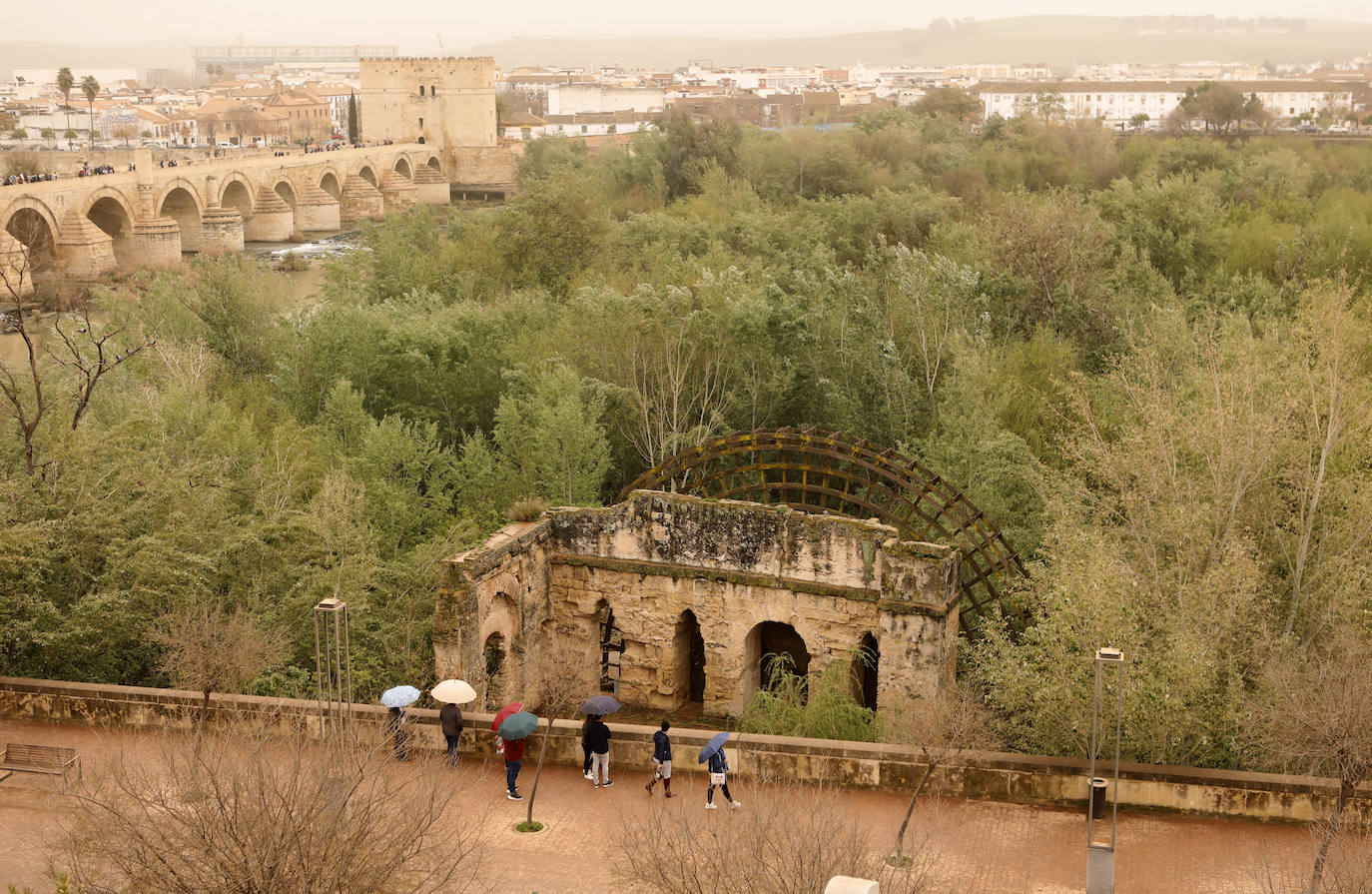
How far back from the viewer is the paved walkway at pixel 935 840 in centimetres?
1245

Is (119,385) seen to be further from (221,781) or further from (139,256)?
(139,256)

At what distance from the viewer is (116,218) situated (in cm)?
6400

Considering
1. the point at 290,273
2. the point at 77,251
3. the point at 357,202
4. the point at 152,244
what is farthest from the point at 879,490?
the point at 357,202

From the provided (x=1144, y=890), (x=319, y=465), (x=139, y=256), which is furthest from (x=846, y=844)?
(x=139, y=256)

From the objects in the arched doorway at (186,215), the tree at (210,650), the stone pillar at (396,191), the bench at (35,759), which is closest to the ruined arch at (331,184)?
the stone pillar at (396,191)

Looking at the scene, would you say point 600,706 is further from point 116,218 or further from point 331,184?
point 331,184

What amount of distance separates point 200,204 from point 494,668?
179ft

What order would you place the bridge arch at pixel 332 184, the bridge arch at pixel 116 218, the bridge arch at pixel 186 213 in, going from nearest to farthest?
1. the bridge arch at pixel 116 218
2. the bridge arch at pixel 186 213
3. the bridge arch at pixel 332 184

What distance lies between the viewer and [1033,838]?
1323 cm

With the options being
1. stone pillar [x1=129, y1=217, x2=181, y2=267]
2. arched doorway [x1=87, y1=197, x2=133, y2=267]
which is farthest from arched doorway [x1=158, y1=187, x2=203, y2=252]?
stone pillar [x1=129, y1=217, x2=181, y2=267]

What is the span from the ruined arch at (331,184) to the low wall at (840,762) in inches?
2681

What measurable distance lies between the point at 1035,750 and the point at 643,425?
13.8 meters

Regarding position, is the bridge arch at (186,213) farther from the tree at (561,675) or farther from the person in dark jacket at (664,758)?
the person in dark jacket at (664,758)

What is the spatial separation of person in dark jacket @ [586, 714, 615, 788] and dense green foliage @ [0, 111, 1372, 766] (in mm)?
4470
